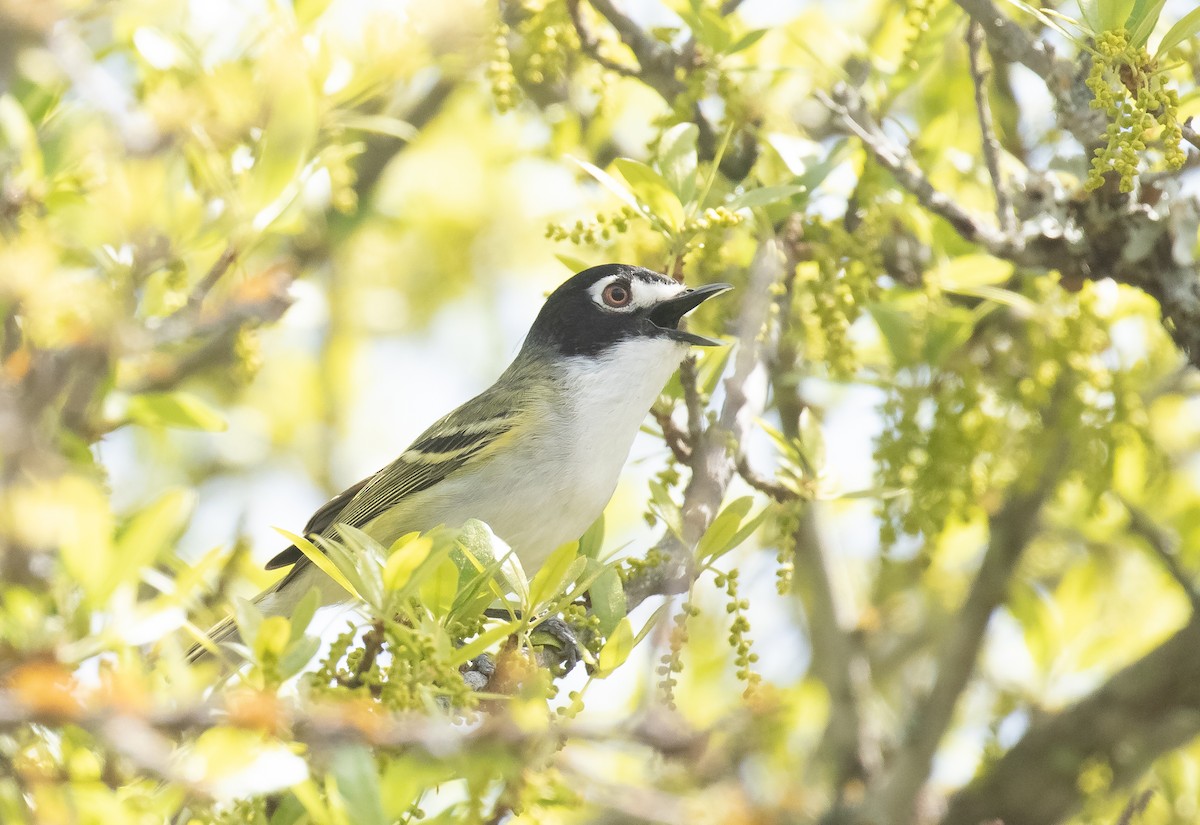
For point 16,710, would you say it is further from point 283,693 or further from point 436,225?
point 436,225

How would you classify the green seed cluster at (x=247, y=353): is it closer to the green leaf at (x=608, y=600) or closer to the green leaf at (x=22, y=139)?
the green leaf at (x=22, y=139)

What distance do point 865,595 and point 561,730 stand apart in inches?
228

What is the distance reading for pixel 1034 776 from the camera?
5.85 metres

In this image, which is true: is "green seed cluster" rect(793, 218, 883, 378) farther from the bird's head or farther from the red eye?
the red eye

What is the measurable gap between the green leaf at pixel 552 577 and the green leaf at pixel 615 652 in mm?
182

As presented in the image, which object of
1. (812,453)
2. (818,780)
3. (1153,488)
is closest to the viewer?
(812,453)

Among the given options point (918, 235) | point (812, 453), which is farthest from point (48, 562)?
point (918, 235)

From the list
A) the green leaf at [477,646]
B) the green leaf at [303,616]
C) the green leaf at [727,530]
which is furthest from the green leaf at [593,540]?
the green leaf at [303,616]

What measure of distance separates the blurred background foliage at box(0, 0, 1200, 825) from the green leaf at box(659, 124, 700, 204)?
0.01m

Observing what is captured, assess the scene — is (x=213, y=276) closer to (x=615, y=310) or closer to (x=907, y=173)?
(x=615, y=310)

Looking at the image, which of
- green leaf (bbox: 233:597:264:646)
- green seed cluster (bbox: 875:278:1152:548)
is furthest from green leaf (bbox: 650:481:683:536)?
green leaf (bbox: 233:597:264:646)

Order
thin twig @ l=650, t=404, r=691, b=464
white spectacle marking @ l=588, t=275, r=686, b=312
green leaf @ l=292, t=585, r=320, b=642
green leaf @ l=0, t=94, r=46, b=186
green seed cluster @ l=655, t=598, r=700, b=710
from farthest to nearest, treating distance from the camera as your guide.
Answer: white spectacle marking @ l=588, t=275, r=686, b=312 < thin twig @ l=650, t=404, r=691, b=464 < green leaf @ l=0, t=94, r=46, b=186 < green seed cluster @ l=655, t=598, r=700, b=710 < green leaf @ l=292, t=585, r=320, b=642

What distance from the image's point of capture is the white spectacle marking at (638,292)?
16.9 feet

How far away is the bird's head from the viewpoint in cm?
504
